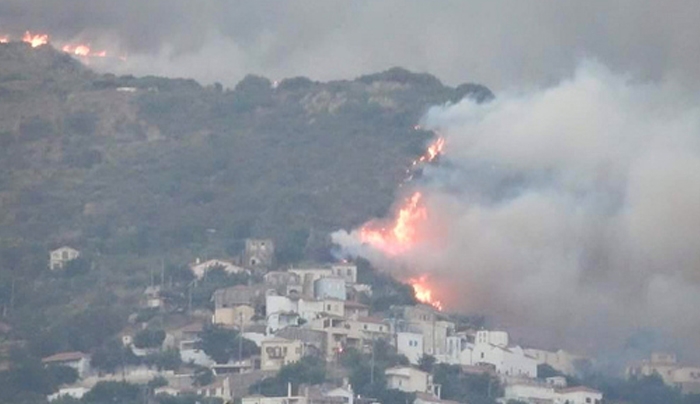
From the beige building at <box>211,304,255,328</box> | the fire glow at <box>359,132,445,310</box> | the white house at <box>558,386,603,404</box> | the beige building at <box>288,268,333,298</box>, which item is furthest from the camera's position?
the fire glow at <box>359,132,445,310</box>

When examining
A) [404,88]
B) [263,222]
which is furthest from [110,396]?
[404,88]

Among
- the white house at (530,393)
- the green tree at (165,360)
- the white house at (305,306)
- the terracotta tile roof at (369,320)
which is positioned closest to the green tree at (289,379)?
the green tree at (165,360)

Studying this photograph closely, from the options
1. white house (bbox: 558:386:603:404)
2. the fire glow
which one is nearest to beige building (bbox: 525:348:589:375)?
white house (bbox: 558:386:603:404)

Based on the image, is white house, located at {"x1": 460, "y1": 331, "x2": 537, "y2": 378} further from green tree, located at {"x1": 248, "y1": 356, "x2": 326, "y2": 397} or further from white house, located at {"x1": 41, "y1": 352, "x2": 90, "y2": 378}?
white house, located at {"x1": 41, "y1": 352, "x2": 90, "y2": 378}

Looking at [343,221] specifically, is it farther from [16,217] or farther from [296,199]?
[16,217]

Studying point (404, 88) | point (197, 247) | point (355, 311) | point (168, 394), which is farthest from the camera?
point (404, 88)

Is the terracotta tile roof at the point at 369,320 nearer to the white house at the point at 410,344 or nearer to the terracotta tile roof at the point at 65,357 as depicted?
the white house at the point at 410,344
